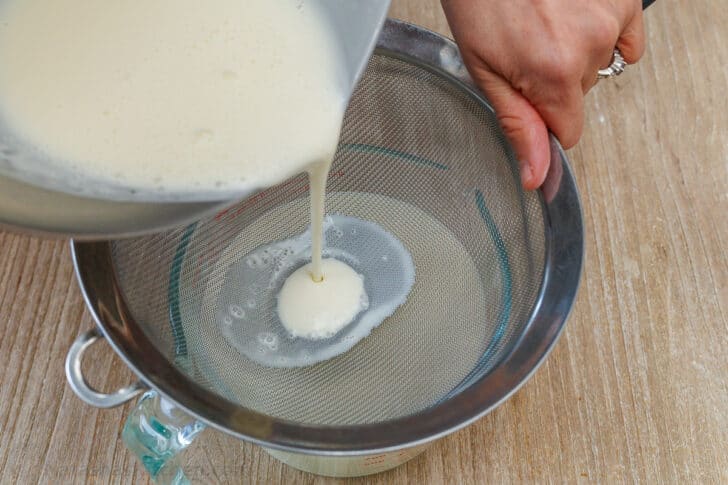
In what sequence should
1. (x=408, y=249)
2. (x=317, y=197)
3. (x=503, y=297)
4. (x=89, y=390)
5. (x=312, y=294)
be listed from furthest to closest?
(x=408, y=249), (x=312, y=294), (x=503, y=297), (x=317, y=197), (x=89, y=390)

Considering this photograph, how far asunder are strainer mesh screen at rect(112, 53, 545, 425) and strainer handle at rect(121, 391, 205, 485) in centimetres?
6

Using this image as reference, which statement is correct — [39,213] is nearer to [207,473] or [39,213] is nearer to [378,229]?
[207,473]

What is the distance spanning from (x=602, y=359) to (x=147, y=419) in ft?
2.38

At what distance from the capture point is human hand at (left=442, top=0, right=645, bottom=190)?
0.95 m

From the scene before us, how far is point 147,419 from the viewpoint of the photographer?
88 cm

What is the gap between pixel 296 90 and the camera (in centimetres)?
81

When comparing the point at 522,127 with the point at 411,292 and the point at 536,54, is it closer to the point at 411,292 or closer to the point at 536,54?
the point at 536,54

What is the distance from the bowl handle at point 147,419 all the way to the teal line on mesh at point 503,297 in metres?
0.35

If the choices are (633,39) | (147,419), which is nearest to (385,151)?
(633,39)

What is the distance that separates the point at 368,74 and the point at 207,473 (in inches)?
28.0

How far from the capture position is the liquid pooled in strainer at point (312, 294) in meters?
1.19

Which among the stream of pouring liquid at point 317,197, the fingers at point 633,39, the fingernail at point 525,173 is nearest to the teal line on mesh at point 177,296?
the stream of pouring liquid at point 317,197

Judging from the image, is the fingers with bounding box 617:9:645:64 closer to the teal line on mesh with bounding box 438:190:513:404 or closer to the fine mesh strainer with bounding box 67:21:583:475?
the fine mesh strainer with bounding box 67:21:583:475

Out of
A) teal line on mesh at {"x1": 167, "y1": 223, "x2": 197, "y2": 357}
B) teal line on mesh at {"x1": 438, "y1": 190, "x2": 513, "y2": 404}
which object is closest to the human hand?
teal line on mesh at {"x1": 438, "y1": 190, "x2": 513, "y2": 404}
